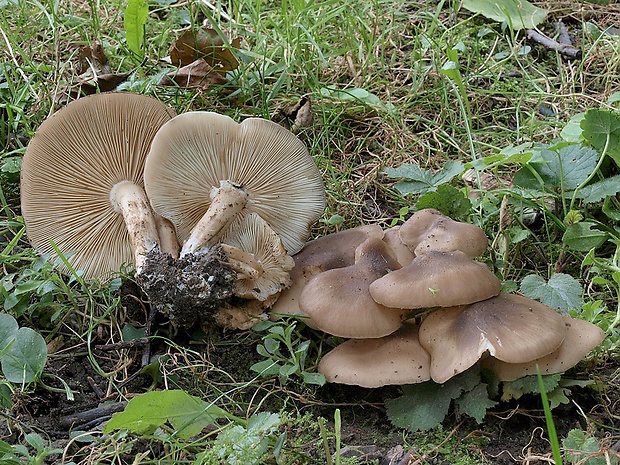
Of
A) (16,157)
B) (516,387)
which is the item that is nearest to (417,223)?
(516,387)

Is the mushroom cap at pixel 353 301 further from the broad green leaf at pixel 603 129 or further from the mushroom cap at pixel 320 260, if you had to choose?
the broad green leaf at pixel 603 129

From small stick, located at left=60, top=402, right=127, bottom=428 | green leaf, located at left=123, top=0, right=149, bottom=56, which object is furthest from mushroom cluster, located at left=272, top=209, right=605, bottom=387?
green leaf, located at left=123, top=0, right=149, bottom=56

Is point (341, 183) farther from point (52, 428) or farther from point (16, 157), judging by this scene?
point (52, 428)

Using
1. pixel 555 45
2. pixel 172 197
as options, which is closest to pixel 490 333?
pixel 172 197

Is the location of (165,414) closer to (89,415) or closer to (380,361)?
(89,415)

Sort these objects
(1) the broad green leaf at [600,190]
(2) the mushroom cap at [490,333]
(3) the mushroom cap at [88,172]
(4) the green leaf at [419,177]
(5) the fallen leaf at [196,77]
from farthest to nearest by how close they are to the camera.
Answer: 1. (5) the fallen leaf at [196,77]
2. (4) the green leaf at [419,177]
3. (1) the broad green leaf at [600,190]
4. (3) the mushroom cap at [88,172]
5. (2) the mushroom cap at [490,333]

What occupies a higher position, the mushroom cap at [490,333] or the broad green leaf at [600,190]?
the mushroom cap at [490,333]

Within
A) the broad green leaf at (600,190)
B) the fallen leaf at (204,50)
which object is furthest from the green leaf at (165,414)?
the fallen leaf at (204,50)
